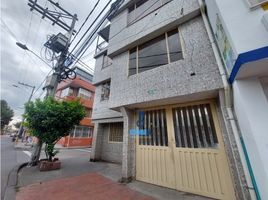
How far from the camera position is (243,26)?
1978 mm

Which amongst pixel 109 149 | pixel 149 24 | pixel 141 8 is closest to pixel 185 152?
pixel 149 24

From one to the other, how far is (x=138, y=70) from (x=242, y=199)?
15.0 feet

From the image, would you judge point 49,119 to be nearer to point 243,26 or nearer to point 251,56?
Answer: point 251,56

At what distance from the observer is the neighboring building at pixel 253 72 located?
5.90 ft

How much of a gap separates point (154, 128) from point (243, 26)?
3.58 meters

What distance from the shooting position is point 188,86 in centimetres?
334

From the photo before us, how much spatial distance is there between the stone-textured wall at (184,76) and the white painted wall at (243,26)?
112 cm

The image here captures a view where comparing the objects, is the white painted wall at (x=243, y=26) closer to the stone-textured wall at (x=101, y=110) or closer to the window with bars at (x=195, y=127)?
the window with bars at (x=195, y=127)

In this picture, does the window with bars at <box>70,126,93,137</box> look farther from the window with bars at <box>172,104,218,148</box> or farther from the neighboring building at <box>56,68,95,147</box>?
the window with bars at <box>172,104,218,148</box>

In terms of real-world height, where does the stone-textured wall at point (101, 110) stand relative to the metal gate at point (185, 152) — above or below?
above

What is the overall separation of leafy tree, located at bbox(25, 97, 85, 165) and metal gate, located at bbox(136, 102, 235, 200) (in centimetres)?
384

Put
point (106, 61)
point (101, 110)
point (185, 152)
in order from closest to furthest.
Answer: point (185, 152) < point (101, 110) < point (106, 61)

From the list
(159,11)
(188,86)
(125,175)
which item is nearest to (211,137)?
(188,86)

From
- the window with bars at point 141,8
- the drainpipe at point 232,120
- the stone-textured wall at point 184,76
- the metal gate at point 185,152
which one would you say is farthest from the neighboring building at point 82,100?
the drainpipe at point 232,120
